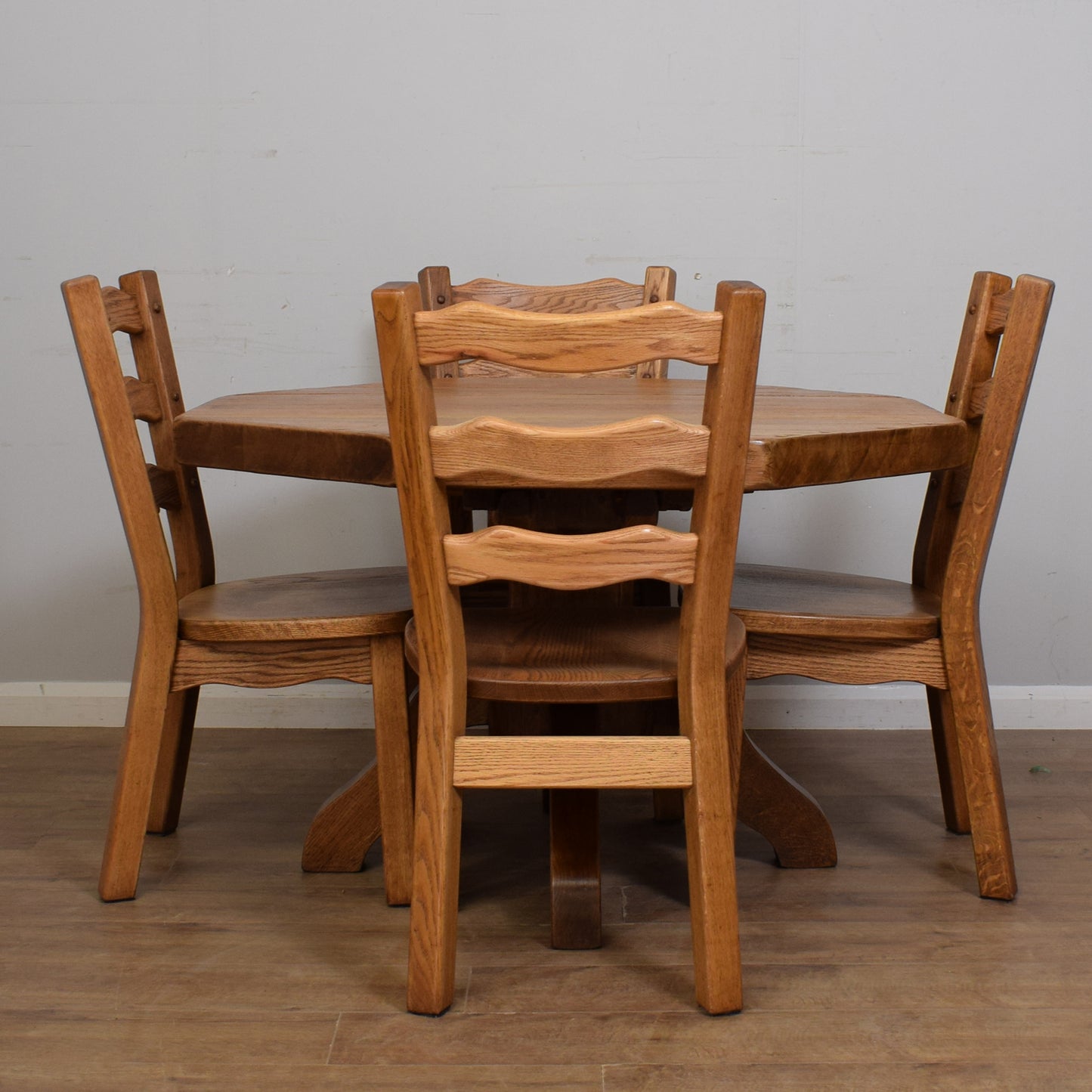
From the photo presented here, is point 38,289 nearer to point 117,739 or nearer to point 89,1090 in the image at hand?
point 117,739

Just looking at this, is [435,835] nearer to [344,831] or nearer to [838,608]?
[344,831]

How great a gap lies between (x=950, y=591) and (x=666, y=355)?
0.79 metres

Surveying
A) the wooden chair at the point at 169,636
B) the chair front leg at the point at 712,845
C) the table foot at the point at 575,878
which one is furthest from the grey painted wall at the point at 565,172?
the chair front leg at the point at 712,845

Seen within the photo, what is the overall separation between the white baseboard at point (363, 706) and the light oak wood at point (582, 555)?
1.50 m

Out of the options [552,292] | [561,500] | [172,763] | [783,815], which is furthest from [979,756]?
[172,763]

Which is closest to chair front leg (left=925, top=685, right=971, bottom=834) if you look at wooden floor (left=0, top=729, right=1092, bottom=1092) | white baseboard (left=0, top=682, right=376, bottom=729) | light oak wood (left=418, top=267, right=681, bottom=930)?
wooden floor (left=0, top=729, right=1092, bottom=1092)

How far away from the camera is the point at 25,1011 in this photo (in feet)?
5.44

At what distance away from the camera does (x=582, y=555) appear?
58.8 inches

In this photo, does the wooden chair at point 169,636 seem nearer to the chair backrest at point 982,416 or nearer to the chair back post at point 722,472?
the chair back post at point 722,472

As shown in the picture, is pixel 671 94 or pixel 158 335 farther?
pixel 671 94

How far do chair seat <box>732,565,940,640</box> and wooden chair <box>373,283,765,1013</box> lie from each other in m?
0.31

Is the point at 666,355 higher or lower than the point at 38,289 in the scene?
higher

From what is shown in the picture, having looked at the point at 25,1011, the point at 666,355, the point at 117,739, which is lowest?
the point at 117,739

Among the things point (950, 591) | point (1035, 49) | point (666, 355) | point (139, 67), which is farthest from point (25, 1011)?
point (1035, 49)
